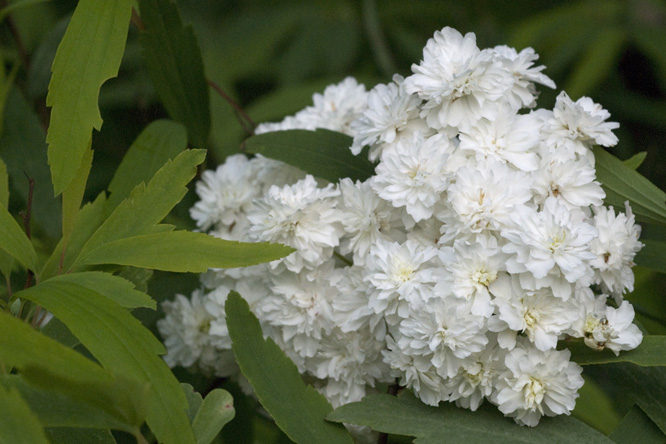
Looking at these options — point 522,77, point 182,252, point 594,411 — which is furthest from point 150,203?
point 594,411

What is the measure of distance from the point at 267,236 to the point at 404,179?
206 mm

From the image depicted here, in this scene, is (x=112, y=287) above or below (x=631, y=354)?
above

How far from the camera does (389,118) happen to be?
909 mm

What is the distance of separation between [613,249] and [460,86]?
28 cm

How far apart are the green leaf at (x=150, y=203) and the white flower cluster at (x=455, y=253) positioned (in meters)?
0.14

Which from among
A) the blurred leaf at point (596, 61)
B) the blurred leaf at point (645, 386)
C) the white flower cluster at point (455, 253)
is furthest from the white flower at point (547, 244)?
the blurred leaf at point (596, 61)

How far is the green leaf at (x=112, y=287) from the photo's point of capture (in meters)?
0.72

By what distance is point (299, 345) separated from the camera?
93cm

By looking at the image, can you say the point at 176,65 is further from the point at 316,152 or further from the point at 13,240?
the point at 13,240

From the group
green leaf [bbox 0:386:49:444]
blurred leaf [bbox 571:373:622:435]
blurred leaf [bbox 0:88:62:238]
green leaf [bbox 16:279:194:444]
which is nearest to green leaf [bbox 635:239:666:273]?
blurred leaf [bbox 571:373:622:435]

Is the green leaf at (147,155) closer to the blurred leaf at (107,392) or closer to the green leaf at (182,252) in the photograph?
the green leaf at (182,252)

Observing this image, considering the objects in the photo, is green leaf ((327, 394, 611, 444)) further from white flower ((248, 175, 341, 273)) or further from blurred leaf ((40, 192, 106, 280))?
blurred leaf ((40, 192, 106, 280))

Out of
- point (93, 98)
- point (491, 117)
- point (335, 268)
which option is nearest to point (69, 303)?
point (93, 98)

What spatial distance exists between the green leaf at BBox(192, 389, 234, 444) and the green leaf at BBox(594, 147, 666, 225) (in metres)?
0.59
